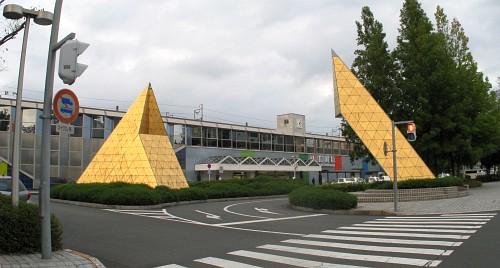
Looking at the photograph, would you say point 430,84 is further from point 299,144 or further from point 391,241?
point 299,144

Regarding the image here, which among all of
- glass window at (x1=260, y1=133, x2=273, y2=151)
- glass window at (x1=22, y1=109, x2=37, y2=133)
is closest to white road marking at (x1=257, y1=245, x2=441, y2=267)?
glass window at (x1=22, y1=109, x2=37, y2=133)

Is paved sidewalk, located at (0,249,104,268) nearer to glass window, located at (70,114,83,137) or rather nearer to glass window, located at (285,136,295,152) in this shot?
glass window, located at (70,114,83,137)

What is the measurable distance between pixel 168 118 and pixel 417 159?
121 ft

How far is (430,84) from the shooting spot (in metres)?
31.9

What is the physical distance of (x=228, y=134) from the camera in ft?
205

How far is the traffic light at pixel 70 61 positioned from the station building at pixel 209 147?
2841cm

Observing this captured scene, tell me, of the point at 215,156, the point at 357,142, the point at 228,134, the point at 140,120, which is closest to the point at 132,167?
the point at 140,120

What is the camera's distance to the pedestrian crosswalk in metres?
8.16

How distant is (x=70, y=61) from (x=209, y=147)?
50000 millimetres

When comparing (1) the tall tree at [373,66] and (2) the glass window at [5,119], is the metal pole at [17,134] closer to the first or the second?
(1) the tall tree at [373,66]

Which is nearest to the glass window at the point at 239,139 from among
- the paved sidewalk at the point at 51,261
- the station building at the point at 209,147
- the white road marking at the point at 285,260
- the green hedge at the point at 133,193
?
the station building at the point at 209,147

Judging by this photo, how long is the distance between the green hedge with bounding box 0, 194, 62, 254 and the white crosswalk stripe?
3.15 m

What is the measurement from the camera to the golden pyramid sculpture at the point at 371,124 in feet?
84.0

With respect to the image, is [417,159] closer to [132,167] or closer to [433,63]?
[433,63]
